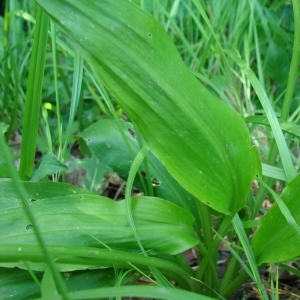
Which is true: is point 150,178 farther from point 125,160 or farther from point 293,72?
point 293,72

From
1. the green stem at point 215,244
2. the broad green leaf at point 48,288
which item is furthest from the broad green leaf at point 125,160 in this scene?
the broad green leaf at point 48,288

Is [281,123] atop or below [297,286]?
atop

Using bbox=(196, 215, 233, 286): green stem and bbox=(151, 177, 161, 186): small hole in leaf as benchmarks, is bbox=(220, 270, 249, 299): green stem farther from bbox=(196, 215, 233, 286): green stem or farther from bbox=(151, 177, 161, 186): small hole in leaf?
→ bbox=(151, 177, 161, 186): small hole in leaf

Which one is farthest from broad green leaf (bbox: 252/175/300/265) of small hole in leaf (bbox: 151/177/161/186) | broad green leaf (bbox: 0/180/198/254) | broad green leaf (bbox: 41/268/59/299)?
broad green leaf (bbox: 41/268/59/299)

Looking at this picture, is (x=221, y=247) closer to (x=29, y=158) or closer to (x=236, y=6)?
(x=29, y=158)

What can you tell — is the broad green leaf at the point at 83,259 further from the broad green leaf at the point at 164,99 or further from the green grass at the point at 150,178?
the broad green leaf at the point at 164,99

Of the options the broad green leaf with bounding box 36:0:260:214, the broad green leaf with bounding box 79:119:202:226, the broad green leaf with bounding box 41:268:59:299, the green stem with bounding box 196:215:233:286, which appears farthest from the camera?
the broad green leaf with bounding box 79:119:202:226

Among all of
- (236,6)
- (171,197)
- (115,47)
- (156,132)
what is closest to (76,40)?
(115,47)
